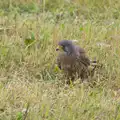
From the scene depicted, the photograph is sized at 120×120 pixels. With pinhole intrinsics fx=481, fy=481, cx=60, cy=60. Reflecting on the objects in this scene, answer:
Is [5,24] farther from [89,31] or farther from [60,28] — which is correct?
[89,31]

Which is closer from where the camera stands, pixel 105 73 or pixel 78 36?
pixel 105 73

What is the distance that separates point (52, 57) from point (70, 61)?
2.06 feet

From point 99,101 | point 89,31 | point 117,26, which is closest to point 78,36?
point 89,31

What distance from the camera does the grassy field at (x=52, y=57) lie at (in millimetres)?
4820

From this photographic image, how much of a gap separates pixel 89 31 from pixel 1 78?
1.91 m

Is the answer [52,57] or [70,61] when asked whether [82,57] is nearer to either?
[70,61]

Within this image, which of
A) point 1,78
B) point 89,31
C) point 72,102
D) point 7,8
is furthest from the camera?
point 7,8

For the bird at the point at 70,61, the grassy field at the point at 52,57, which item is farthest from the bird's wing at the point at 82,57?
Result: the grassy field at the point at 52,57

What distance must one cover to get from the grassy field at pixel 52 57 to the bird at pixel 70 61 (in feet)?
0.53

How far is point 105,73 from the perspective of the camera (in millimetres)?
6121

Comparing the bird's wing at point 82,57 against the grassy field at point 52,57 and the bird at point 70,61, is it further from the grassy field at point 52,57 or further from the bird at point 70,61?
the grassy field at point 52,57

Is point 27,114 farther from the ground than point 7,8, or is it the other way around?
point 7,8

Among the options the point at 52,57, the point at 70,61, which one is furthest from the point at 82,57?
the point at 52,57

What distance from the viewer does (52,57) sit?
6375 millimetres
